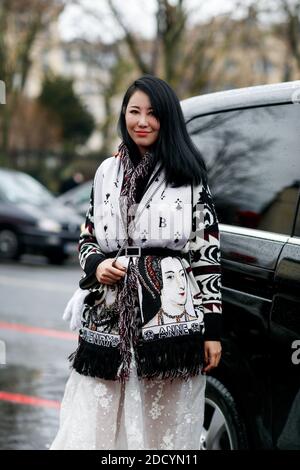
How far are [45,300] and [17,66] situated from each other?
23.6 meters

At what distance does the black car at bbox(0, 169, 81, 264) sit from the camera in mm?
16234

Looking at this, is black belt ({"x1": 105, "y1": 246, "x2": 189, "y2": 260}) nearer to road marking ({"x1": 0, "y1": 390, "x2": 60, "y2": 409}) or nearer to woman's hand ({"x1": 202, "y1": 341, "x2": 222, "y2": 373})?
woman's hand ({"x1": 202, "y1": 341, "x2": 222, "y2": 373})

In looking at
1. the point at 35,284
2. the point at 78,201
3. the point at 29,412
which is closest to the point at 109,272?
the point at 29,412

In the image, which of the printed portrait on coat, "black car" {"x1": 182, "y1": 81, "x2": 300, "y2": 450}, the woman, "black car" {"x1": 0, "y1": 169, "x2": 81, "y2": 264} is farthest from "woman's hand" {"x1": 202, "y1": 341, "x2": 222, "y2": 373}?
"black car" {"x1": 0, "y1": 169, "x2": 81, "y2": 264}

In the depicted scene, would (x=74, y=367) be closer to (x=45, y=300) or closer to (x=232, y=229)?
(x=232, y=229)

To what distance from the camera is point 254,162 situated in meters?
3.88

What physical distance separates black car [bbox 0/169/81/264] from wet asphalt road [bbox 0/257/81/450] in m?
1.72

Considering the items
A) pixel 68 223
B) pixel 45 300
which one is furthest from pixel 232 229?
pixel 68 223

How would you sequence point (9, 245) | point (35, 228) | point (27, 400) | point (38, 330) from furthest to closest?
point (9, 245) → point (35, 228) → point (38, 330) → point (27, 400)

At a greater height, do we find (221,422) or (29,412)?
(221,422)

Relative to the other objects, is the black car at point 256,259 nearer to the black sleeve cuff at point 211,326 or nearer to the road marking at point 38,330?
the black sleeve cuff at point 211,326

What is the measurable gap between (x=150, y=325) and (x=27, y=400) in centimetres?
322

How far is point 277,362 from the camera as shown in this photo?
351 cm

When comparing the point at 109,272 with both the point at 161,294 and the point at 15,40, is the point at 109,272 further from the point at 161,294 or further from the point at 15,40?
the point at 15,40
